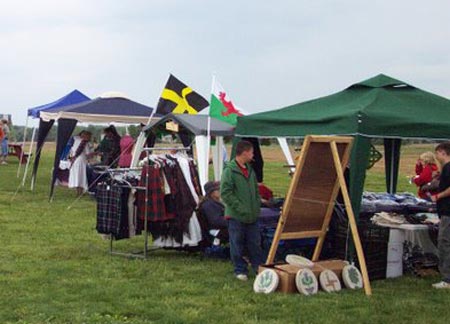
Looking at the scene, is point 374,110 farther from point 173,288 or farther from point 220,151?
point 220,151

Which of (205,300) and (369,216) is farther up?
(369,216)

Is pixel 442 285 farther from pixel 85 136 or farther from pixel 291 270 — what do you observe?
pixel 85 136

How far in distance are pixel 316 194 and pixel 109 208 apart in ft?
8.02

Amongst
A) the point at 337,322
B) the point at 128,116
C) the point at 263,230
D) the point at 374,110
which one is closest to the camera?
the point at 337,322

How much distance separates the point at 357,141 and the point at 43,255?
3.90 meters

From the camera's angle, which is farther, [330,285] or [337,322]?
[330,285]

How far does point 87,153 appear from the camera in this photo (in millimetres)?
15508

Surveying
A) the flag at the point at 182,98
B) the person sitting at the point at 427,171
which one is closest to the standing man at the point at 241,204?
the person sitting at the point at 427,171

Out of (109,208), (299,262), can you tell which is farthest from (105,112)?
(299,262)

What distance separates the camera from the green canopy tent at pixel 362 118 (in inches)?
279

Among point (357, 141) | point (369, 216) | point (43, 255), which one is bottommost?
point (43, 255)

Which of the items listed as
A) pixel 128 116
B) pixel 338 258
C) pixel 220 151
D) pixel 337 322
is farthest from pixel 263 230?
pixel 128 116

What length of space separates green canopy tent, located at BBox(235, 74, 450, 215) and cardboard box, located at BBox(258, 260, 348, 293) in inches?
24.8

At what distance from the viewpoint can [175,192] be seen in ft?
26.2
